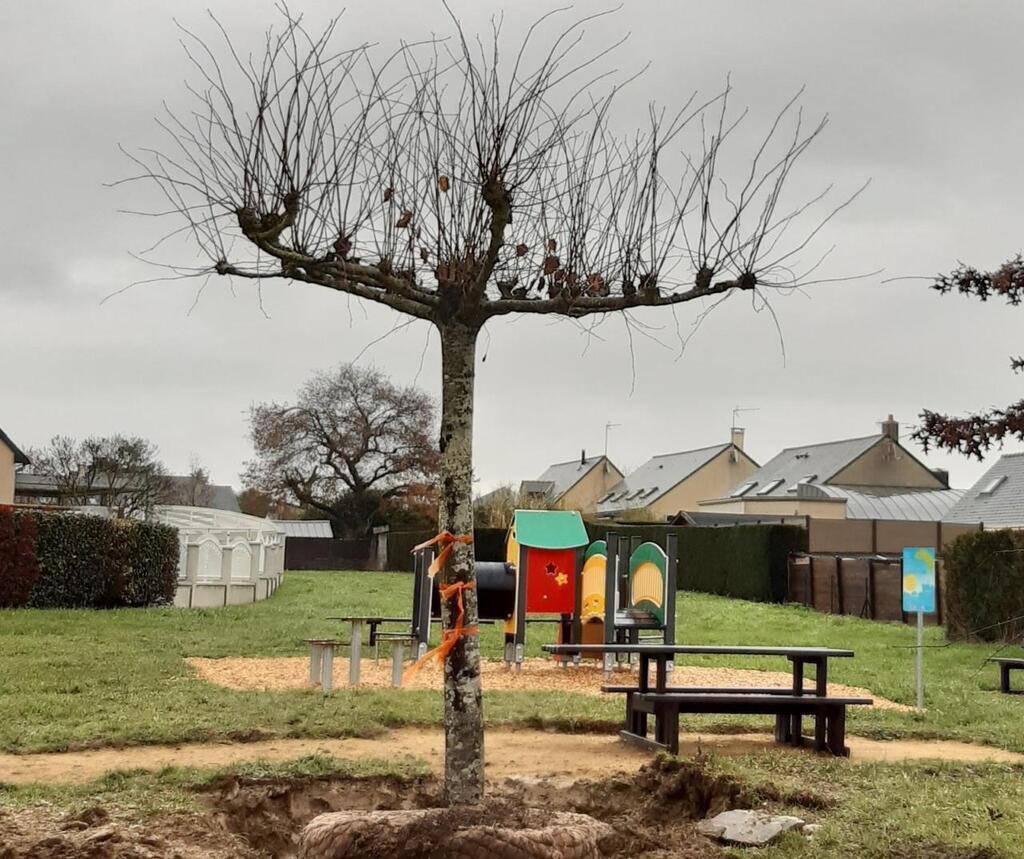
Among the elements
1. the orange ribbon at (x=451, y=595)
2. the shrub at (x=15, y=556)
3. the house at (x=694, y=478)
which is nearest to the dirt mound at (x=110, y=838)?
the orange ribbon at (x=451, y=595)

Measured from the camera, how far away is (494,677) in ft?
41.3

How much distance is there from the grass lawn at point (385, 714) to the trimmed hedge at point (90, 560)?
3.88 feet

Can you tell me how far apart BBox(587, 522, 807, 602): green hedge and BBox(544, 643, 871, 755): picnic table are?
19.1 meters

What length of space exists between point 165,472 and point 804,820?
178 ft

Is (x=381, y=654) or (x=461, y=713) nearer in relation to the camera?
(x=461, y=713)

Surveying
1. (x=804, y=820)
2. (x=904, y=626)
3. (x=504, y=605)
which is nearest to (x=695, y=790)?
(x=804, y=820)

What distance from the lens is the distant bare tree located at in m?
51.4

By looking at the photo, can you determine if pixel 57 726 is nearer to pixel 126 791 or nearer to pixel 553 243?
pixel 126 791

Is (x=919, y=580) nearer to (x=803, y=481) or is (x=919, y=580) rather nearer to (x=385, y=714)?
(x=385, y=714)

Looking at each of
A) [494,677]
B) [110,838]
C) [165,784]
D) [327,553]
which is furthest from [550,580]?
[327,553]

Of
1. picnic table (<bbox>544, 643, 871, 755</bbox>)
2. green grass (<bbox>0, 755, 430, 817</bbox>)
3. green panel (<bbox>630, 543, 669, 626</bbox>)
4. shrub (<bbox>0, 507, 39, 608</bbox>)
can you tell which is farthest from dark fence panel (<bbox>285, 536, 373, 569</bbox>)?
green grass (<bbox>0, 755, 430, 817</bbox>)

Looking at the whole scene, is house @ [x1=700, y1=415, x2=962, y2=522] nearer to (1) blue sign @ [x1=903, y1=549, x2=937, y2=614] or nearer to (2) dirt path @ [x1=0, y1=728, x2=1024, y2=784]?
(1) blue sign @ [x1=903, y1=549, x2=937, y2=614]

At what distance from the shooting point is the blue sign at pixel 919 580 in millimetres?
11031

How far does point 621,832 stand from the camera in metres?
5.36
